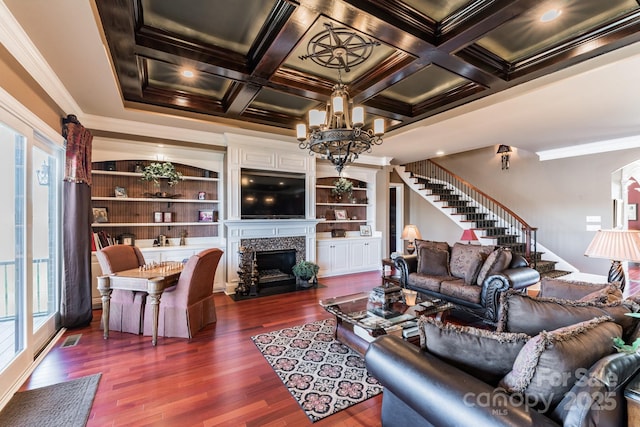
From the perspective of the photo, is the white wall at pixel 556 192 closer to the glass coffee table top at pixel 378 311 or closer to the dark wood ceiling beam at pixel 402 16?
the glass coffee table top at pixel 378 311

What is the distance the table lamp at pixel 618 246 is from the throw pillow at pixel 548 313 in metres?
1.10

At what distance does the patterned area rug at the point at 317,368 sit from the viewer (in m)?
2.22

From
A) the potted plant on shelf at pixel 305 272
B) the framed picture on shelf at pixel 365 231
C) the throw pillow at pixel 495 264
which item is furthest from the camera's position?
the framed picture on shelf at pixel 365 231

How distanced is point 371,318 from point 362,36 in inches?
105

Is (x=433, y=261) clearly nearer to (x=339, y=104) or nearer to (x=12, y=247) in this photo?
(x=339, y=104)

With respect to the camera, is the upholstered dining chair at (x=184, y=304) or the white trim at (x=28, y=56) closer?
the white trim at (x=28, y=56)

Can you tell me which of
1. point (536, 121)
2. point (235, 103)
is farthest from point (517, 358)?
point (536, 121)

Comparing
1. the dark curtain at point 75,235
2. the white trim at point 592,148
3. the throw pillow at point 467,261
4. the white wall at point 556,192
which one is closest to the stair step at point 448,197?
the white wall at point 556,192

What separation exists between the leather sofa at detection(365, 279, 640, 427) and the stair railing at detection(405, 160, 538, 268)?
5.62 meters

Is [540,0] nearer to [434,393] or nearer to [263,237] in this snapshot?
[434,393]

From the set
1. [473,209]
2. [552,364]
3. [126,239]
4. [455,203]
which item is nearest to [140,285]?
[126,239]

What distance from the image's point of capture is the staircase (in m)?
6.60

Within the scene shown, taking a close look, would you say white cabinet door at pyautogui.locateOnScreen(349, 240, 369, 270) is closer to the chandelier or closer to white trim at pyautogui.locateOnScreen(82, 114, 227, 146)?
white trim at pyautogui.locateOnScreen(82, 114, 227, 146)

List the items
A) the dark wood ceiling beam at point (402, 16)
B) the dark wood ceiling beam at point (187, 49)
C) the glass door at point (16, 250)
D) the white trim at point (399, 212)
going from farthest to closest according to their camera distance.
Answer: the white trim at point (399, 212)
the dark wood ceiling beam at point (187, 49)
the glass door at point (16, 250)
the dark wood ceiling beam at point (402, 16)
